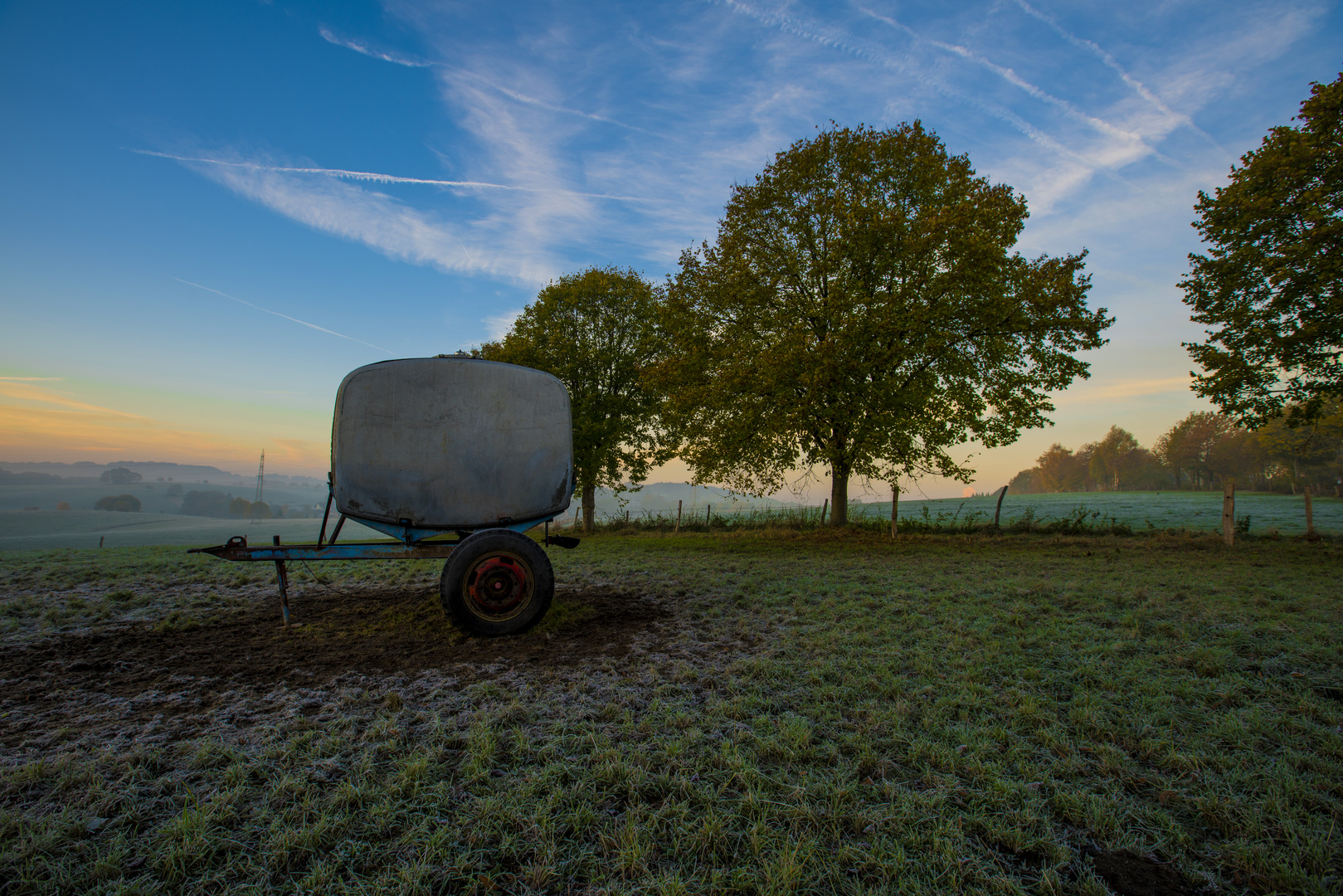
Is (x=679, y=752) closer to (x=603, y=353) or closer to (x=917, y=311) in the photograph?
(x=917, y=311)

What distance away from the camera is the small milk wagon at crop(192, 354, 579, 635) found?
21.1 ft

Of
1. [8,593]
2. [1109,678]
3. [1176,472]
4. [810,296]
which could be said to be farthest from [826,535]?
[1176,472]

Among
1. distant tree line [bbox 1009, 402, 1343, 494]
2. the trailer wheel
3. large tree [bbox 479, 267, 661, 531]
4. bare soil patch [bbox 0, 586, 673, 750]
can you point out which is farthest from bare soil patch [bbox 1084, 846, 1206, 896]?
distant tree line [bbox 1009, 402, 1343, 494]

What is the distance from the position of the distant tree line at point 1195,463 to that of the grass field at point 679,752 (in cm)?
5702

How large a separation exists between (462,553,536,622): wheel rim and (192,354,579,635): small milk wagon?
0.04ft

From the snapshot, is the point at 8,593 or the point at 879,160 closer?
the point at 8,593

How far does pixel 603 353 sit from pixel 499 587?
20.2 m

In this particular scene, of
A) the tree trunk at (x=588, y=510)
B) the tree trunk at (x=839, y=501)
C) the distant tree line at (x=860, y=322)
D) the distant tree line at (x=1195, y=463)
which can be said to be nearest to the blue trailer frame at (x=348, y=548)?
the distant tree line at (x=860, y=322)

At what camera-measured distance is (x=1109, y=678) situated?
505 centimetres

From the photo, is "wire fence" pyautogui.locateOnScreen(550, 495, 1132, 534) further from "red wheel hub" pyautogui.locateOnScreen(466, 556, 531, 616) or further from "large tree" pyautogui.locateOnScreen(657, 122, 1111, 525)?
"red wheel hub" pyautogui.locateOnScreen(466, 556, 531, 616)

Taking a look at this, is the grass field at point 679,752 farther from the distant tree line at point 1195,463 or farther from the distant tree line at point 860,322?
the distant tree line at point 1195,463

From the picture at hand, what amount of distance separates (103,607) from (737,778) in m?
10.0

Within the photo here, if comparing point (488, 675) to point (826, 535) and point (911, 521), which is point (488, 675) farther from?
point (911, 521)

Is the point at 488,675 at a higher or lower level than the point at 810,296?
lower
